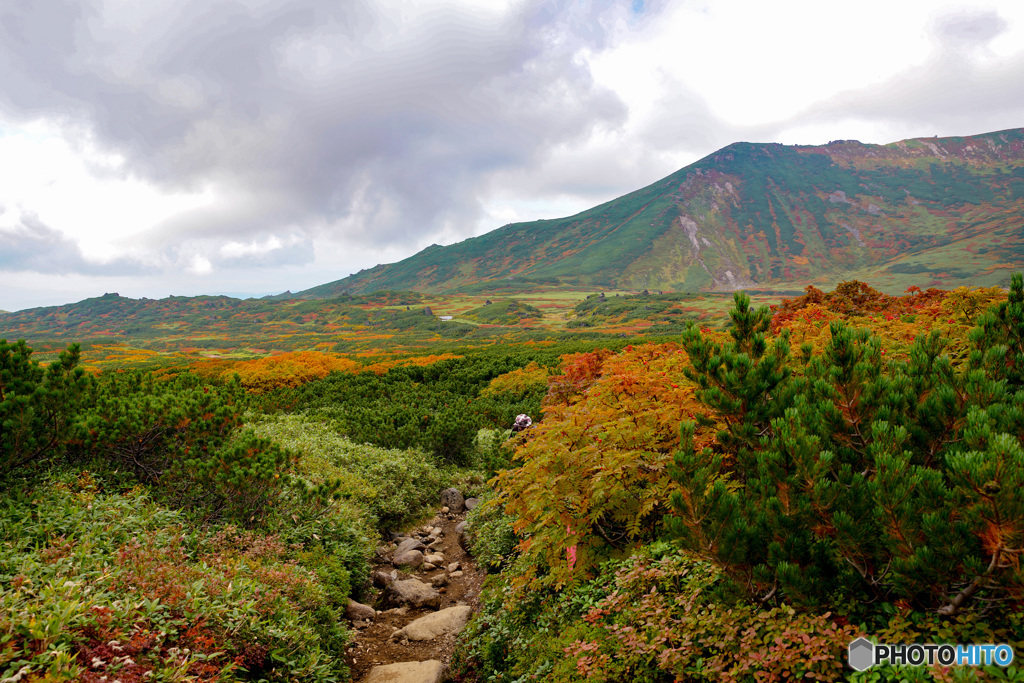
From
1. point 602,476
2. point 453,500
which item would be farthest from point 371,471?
point 602,476

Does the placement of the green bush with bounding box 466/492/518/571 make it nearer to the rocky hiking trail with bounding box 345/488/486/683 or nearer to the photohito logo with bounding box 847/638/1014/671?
the rocky hiking trail with bounding box 345/488/486/683

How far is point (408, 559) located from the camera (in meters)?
9.66

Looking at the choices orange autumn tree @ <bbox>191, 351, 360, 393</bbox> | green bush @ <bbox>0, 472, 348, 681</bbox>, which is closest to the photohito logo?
green bush @ <bbox>0, 472, 348, 681</bbox>

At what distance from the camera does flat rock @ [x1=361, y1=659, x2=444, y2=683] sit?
5.96 metres

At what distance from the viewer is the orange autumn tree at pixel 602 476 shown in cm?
491

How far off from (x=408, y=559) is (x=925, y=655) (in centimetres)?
861

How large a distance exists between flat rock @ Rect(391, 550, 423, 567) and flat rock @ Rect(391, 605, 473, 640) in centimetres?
190

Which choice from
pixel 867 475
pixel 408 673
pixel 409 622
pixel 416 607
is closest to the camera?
pixel 867 475

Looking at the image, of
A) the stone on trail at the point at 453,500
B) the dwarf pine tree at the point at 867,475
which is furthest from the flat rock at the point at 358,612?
the dwarf pine tree at the point at 867,475

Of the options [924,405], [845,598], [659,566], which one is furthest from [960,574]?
[659,566]

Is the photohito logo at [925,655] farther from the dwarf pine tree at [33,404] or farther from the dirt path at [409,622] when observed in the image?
the dwarf pine tree at [33,404]

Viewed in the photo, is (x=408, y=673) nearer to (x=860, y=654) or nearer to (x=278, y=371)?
(x=860, y=654)

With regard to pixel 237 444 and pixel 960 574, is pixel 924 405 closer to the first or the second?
pixel 960 574

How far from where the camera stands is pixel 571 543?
5273 millimetres
